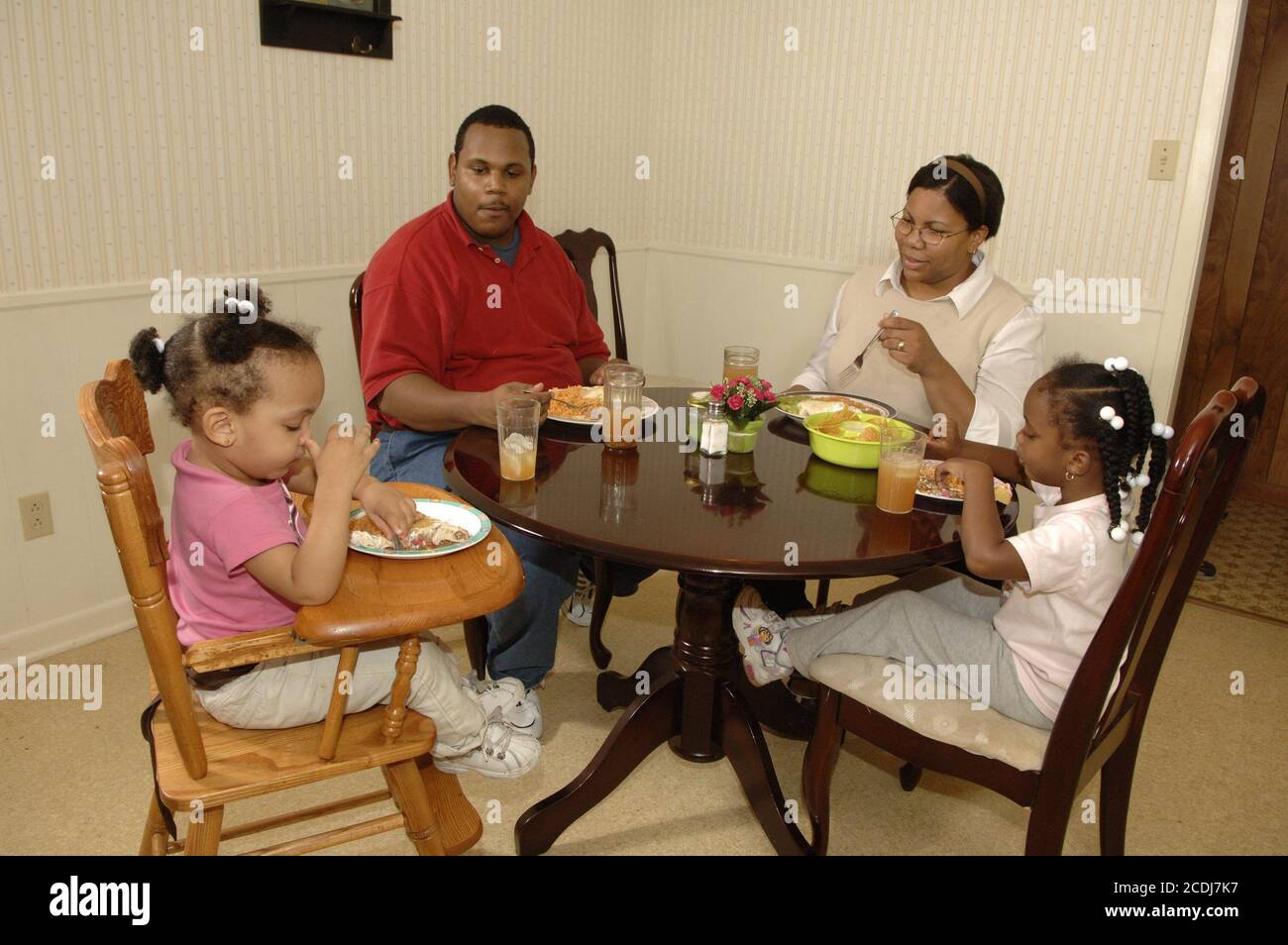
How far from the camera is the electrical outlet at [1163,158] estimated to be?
2.81 m

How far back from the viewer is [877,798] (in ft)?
7.14

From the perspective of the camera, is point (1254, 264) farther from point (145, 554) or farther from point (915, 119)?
point (145, 554)

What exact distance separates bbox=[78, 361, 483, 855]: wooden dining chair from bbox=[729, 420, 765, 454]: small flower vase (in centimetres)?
80

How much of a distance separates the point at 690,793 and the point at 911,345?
3.53 ft

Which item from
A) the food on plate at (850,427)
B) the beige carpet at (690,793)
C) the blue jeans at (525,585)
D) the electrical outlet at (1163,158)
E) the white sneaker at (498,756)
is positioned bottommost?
the beige carpet at (690,793)

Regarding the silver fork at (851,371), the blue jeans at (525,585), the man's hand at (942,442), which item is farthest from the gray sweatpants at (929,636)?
the silver fork at (851,371)

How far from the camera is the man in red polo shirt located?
2.21 metres

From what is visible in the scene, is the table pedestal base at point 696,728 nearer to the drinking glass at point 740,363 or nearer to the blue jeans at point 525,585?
the blue jeans at point 525,585

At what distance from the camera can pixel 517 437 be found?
1.79 m

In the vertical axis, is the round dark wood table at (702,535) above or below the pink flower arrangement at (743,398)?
below

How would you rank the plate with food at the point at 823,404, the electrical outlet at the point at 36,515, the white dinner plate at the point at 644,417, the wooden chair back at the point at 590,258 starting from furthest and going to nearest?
the wooden chair back at the point at 590,258
the electrical outlet at the point at 36,515
the plate with food at the point at 823,404
the white dinner plate at the point at 644,417

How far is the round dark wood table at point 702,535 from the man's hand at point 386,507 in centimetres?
15

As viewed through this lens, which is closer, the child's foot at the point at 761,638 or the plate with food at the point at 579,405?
the child's foot at the point at 761,638

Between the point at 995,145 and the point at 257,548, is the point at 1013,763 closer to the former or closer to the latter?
the point at 257,548
